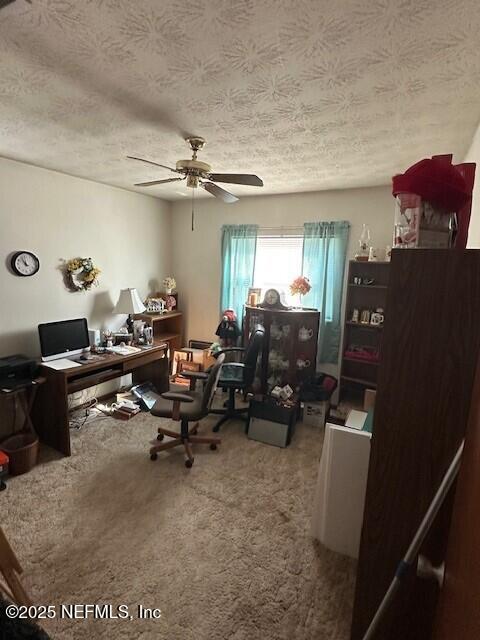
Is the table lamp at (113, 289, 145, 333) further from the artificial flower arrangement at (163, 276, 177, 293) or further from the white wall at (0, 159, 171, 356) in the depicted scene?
the artificial flower arrangement at (163, 276, 177, 293)

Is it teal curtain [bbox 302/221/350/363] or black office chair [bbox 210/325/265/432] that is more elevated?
teal curtain [bbox 302/221/350/363]

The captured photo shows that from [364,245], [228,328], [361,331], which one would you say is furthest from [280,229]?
[361,331]

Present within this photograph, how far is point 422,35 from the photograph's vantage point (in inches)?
43.4

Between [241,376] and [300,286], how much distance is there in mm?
1213

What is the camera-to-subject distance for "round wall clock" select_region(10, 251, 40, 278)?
2.78 metres

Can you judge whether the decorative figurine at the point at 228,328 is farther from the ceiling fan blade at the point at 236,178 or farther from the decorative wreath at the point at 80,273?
the ceiling fan blade at the point at 236,178

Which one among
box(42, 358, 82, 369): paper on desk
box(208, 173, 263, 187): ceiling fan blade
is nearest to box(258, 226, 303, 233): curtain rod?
box(208, 173, 263, 187): ceiling fan blade

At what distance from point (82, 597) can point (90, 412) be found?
6.95 feet

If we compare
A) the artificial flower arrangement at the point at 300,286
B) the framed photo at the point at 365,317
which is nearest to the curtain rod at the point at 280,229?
the artificial flower arrangement at the point at 300,286

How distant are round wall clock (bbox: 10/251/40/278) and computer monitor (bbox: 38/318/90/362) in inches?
19.9

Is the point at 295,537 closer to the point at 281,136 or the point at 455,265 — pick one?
the point at 455,265

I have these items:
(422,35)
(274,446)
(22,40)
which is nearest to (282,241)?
(274,446)

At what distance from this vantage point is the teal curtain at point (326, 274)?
3545 mm

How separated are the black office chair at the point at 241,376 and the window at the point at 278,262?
77cm
